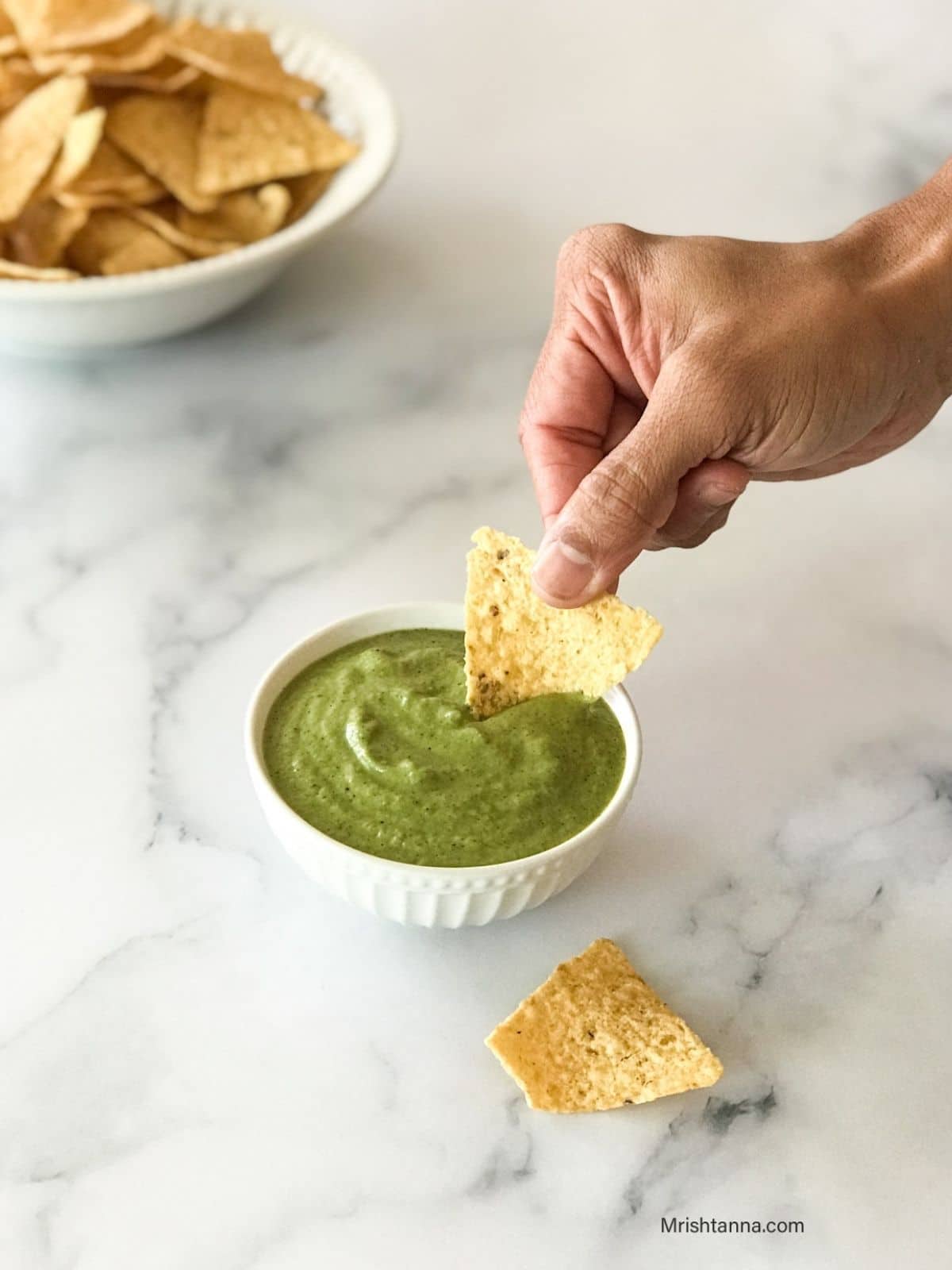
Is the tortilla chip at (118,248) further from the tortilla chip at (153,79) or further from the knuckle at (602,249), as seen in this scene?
the knuckle at (602,249)

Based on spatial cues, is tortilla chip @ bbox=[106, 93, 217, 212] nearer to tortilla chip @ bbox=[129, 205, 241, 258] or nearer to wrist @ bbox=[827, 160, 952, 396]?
tortilla chip @ bbox=[129, 205, 241, 258]

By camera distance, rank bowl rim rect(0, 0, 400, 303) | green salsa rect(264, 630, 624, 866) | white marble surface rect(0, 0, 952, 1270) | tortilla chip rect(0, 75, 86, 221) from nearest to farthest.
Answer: white marble surface rect(0, 0, 952, 1270), green salsa rect(264, 630, 624, 866), bowl rim rect(0, 0, 400, 303), tortilla chip rect(0, 75, 86, 221)

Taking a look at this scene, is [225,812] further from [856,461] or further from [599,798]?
[856,461]

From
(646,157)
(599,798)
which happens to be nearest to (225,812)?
(599,798)

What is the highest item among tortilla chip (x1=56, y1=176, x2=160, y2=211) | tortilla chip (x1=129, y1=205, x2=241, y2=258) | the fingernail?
the fingernail

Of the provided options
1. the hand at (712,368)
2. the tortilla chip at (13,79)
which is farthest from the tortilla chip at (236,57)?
the hand at (712,368)

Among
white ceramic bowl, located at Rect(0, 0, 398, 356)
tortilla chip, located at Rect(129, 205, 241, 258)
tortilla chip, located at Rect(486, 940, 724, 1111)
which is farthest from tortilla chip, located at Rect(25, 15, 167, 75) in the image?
tortilla chip, located at Rect(486, 940, 724, 1111)
